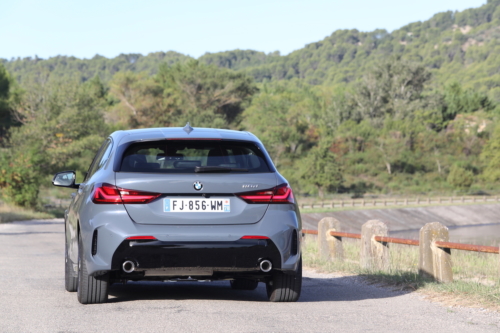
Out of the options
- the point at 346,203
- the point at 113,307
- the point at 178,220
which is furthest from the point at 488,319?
the point at 346,203

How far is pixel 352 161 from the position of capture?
99188 mm

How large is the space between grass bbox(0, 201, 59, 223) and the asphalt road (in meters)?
26.2

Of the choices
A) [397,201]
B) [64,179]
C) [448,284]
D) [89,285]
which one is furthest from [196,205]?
[397,201]

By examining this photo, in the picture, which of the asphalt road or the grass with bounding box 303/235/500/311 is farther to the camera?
the grass with bounding box 303/235/500/311

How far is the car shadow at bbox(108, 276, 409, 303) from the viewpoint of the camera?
7.73 metres

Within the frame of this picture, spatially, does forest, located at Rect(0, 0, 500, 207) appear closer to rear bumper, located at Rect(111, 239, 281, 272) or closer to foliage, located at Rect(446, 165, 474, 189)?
foliage, located at Rect(446, 165, 474, 189)

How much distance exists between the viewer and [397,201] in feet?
251

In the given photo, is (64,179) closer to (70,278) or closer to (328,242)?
(70,278)

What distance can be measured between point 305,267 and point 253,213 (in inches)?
246

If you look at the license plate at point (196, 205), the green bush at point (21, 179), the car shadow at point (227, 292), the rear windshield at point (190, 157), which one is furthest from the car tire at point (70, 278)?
the green bush at point (21, 179)

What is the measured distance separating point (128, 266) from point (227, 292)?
2138 mm

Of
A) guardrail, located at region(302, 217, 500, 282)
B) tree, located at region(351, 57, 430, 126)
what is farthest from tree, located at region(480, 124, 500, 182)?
guardrail, located at region(302, 217, 500, 282)

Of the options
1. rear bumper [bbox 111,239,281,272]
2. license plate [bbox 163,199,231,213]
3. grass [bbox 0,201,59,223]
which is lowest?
grass [bbox 0,201,59,223]

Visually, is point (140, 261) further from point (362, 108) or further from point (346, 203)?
point (362, 108)
